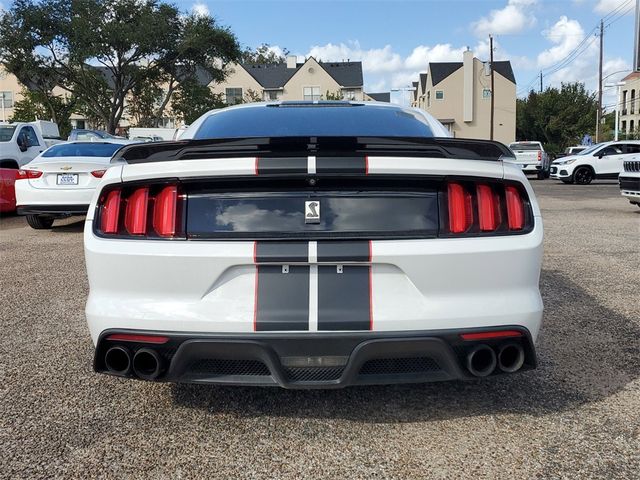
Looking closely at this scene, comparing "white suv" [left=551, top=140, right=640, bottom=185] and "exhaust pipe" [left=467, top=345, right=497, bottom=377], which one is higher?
"white suv" [left=551, top=140, right=640, bottom=185]

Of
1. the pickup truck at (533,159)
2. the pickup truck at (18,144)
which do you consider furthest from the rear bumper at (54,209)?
the pickup truck at (533,159)

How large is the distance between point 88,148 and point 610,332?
9.12m

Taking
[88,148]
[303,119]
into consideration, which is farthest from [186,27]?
[303,119]

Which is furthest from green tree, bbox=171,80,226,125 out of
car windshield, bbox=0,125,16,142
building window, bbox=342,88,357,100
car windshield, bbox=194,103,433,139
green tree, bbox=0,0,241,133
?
car windshield, bbox=194,103,433,139

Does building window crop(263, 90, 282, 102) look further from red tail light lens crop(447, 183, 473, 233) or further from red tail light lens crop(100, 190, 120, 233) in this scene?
red tail light lens crop(447, 183, 473, 233)

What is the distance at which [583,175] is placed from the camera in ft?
71.2

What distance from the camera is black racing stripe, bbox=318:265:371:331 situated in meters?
2.37

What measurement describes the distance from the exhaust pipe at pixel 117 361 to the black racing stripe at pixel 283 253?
0.71 m

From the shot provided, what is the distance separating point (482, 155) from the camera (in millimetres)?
2523

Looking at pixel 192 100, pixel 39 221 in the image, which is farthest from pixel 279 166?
pixel 192 100

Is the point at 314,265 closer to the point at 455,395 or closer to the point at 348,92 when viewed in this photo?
the point at 455,395

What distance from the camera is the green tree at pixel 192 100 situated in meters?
41.8

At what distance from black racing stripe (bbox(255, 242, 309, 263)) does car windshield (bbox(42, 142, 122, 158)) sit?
28.4 feet

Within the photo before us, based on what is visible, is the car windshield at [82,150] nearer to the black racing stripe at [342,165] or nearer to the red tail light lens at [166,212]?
the red tail light lens at [166,212]
